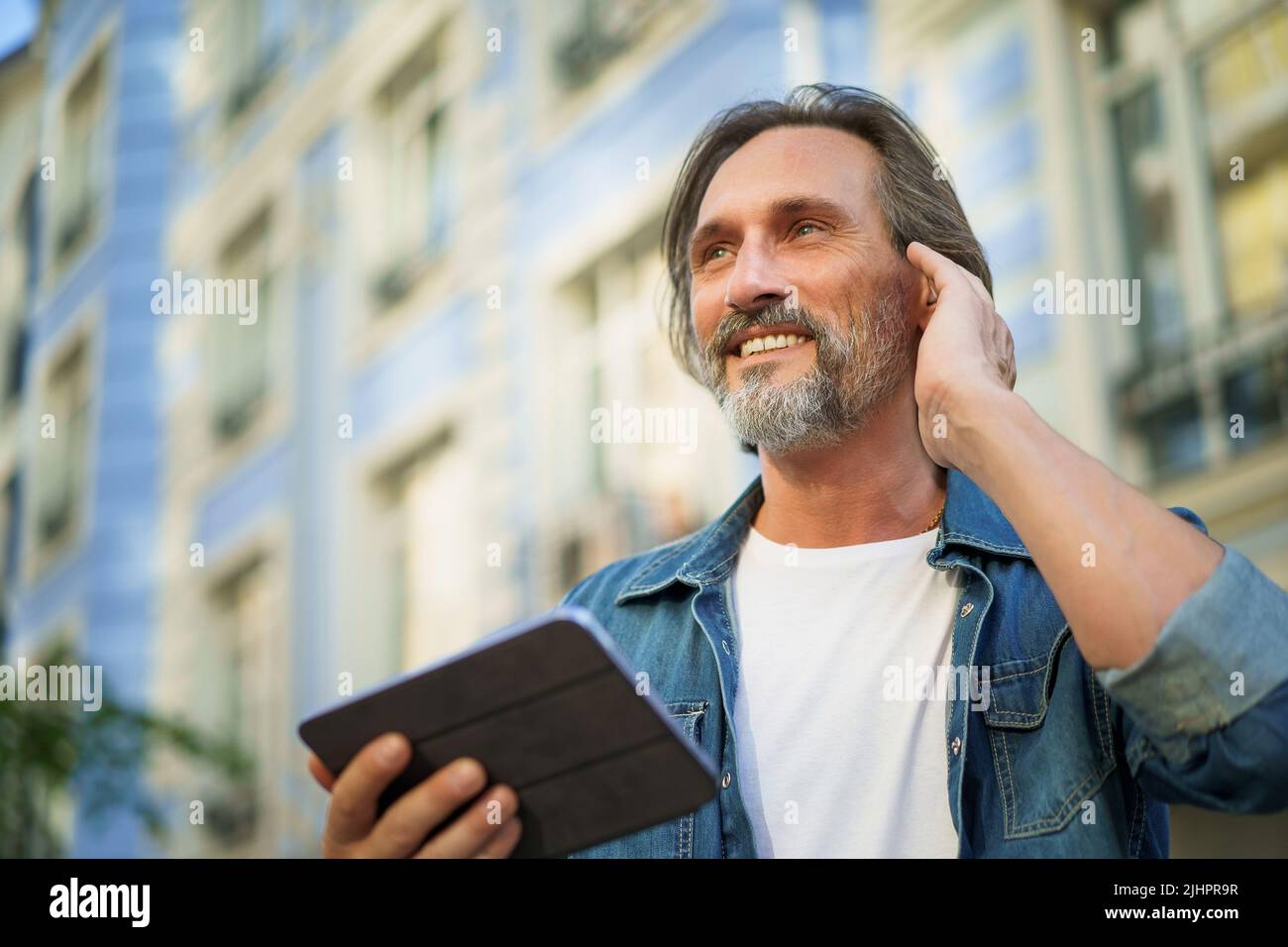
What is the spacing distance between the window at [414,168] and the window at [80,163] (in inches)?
84.1

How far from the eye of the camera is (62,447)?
10.3m

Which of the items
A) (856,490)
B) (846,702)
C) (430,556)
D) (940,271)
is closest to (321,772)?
(846,702)

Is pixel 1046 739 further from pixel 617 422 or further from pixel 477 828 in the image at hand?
pixel 617 422

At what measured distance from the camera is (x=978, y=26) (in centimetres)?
615

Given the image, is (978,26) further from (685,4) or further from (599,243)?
(599,243)

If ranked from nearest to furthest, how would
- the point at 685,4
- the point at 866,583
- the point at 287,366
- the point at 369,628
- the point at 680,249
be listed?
the point at 866,583 < the point at 680,249 < the point at 685,4 < the point at 369,628 < the point at 287,366

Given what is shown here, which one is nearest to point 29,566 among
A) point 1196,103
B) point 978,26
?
point 978,26

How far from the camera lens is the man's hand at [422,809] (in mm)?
1783

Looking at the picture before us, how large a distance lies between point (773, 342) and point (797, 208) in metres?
0.24

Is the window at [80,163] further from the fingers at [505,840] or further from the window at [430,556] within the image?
the fingers at [505,840]

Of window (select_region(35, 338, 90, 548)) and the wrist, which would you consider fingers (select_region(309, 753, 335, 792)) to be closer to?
the wrist

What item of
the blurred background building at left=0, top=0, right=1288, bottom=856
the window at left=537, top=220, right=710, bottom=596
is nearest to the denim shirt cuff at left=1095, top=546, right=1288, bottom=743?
the blurred background building at left=0, top=0, right=1288, bottom=856

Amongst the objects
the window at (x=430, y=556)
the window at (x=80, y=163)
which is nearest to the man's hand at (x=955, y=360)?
the window at (x=430, y=556)
